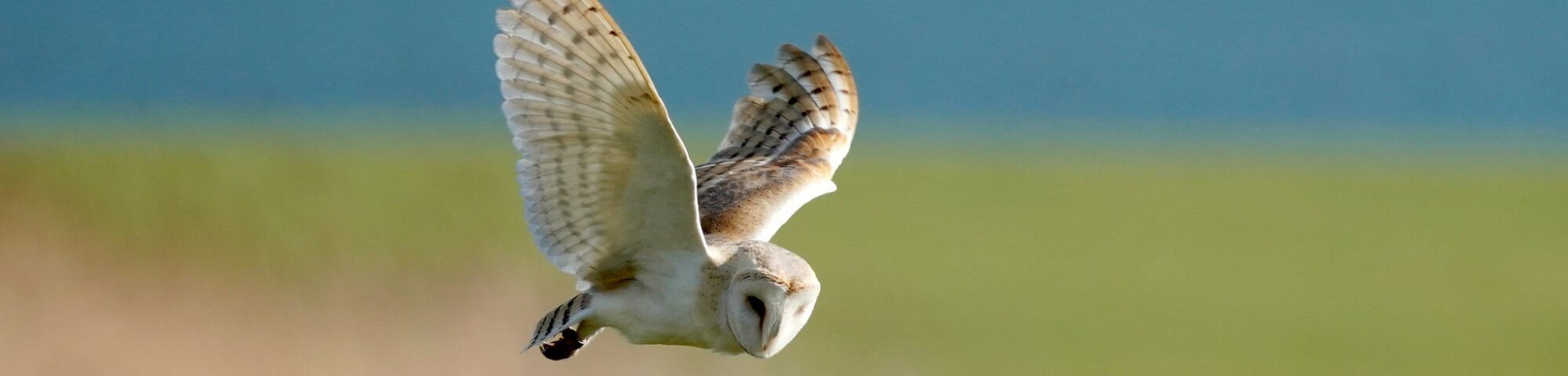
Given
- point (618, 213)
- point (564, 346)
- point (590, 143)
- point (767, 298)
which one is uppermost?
point (590, 143)

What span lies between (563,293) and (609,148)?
5555 millimetres

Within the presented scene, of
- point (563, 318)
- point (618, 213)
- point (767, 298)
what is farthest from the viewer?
point (563, 318)

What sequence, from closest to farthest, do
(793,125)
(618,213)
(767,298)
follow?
(767,298) → (618,213) → (793,125)

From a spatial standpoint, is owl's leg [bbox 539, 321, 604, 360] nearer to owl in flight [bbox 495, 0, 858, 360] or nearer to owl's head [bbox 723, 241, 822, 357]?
owl in flight [bbox 495, 0, 858, 360]

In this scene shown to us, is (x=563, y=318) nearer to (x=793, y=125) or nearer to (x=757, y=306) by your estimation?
(x=757, y=306)

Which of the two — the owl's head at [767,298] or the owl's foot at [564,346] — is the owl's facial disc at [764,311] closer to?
the owl's head at [767,298]

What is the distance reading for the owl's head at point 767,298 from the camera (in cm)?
199

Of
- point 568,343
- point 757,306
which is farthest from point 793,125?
point 757,306

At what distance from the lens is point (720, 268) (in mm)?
2107

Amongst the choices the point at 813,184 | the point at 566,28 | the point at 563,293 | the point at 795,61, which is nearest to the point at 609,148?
the point at 566,28

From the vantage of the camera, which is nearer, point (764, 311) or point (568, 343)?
point (764, 311)

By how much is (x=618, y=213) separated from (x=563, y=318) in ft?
0.79

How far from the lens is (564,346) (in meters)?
2.38

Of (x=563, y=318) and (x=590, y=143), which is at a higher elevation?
(x=590, y=143)
